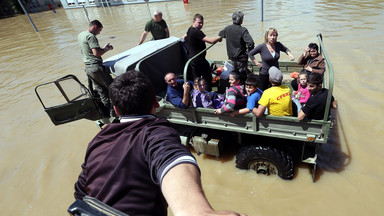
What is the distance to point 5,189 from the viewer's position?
4.54m

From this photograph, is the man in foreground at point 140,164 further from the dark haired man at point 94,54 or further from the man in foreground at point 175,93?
the dark haired man at point 94,54

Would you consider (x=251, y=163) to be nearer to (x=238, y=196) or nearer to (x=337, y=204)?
(x=238, y=196)

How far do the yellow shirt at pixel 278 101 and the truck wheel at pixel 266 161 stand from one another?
0.64 meters

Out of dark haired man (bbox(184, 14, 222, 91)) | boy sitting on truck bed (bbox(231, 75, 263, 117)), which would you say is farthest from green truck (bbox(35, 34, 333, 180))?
dark haired man (bbox(184, 14, 222, 91))

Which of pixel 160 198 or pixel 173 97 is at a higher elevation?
pixel 160 198

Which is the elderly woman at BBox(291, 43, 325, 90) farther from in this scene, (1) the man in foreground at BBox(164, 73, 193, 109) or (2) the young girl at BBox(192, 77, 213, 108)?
(1) the man in foreground at BBox(164, 73, 193, 109)

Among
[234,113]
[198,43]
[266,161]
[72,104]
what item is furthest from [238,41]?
[72,104]

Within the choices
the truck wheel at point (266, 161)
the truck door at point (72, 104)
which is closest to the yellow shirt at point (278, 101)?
the truck wheel at point (266, 161)

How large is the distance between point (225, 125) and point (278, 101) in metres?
0.93

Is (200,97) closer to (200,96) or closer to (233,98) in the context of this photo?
(200,96)

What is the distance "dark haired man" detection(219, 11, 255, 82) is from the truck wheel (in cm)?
184

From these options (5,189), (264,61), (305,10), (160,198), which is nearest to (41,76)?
(5,189)

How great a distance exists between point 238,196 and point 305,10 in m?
15.7

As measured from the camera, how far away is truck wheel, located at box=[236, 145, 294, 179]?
3.30 m
